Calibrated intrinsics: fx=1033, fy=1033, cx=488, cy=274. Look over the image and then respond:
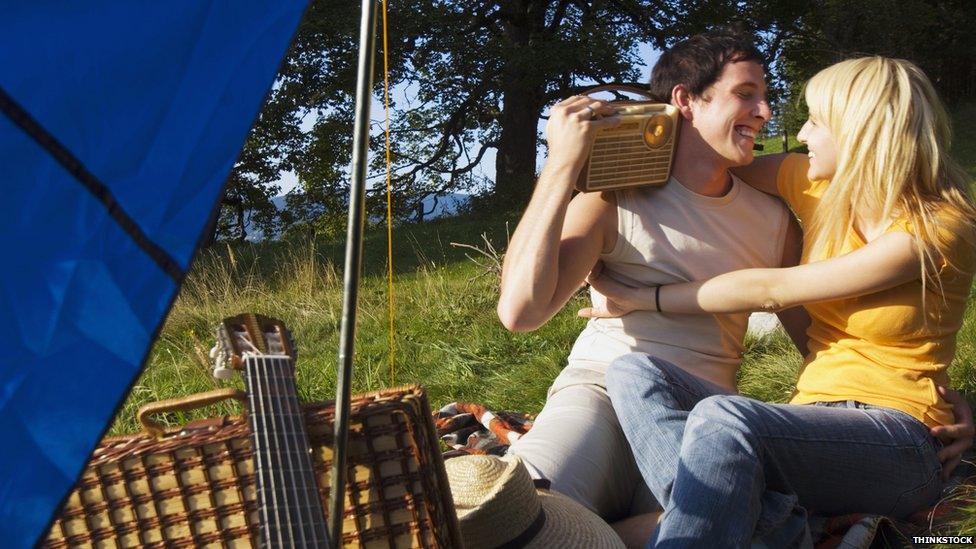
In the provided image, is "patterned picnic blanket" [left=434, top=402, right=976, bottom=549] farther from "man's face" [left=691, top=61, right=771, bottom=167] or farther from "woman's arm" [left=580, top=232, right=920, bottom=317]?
"man's face" [left=691, top=61, right=771, bottom=167]

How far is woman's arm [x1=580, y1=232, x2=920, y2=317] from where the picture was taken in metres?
2.42

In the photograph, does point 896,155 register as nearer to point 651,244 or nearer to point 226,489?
point 651,244

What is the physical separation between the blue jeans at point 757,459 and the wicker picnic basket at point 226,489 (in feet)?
1.95

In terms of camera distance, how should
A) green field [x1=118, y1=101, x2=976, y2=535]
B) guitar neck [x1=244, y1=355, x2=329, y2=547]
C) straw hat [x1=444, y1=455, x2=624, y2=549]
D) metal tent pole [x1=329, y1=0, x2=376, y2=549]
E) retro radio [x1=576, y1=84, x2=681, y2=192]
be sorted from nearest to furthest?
metal tent pole [x1=329, y1=0, x2=376, y2=549] < guitar neck [x1=244, y1=355, x2=329, y2=547] < straw hat [x1=444, y1=455, x2=624, y2=549] < retro radio [x1=576, y1=84, x2=681, y2=192] < green field [x1=118, y1=101, x2=976, y2=535]

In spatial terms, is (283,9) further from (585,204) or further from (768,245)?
(768,245)

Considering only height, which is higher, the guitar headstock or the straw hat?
the guitar headstock

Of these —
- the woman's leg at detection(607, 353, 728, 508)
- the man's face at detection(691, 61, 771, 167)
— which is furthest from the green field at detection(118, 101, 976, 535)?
the man's face at detection(691, 61, 771, 167)

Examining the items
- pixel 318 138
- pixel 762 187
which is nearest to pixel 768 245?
pixel 762 187

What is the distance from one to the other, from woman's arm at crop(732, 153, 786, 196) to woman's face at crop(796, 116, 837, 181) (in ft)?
1.07

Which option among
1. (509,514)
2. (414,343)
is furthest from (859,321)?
(414,343)

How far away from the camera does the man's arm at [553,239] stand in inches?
103

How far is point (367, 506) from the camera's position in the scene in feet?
6.02

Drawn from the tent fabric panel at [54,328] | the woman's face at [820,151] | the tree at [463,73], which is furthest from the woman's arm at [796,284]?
the tree at [463,73]

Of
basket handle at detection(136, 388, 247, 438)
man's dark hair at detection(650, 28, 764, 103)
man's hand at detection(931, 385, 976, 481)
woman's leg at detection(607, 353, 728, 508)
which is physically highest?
man's dark hair at detection(650, 28, 764, 103)
